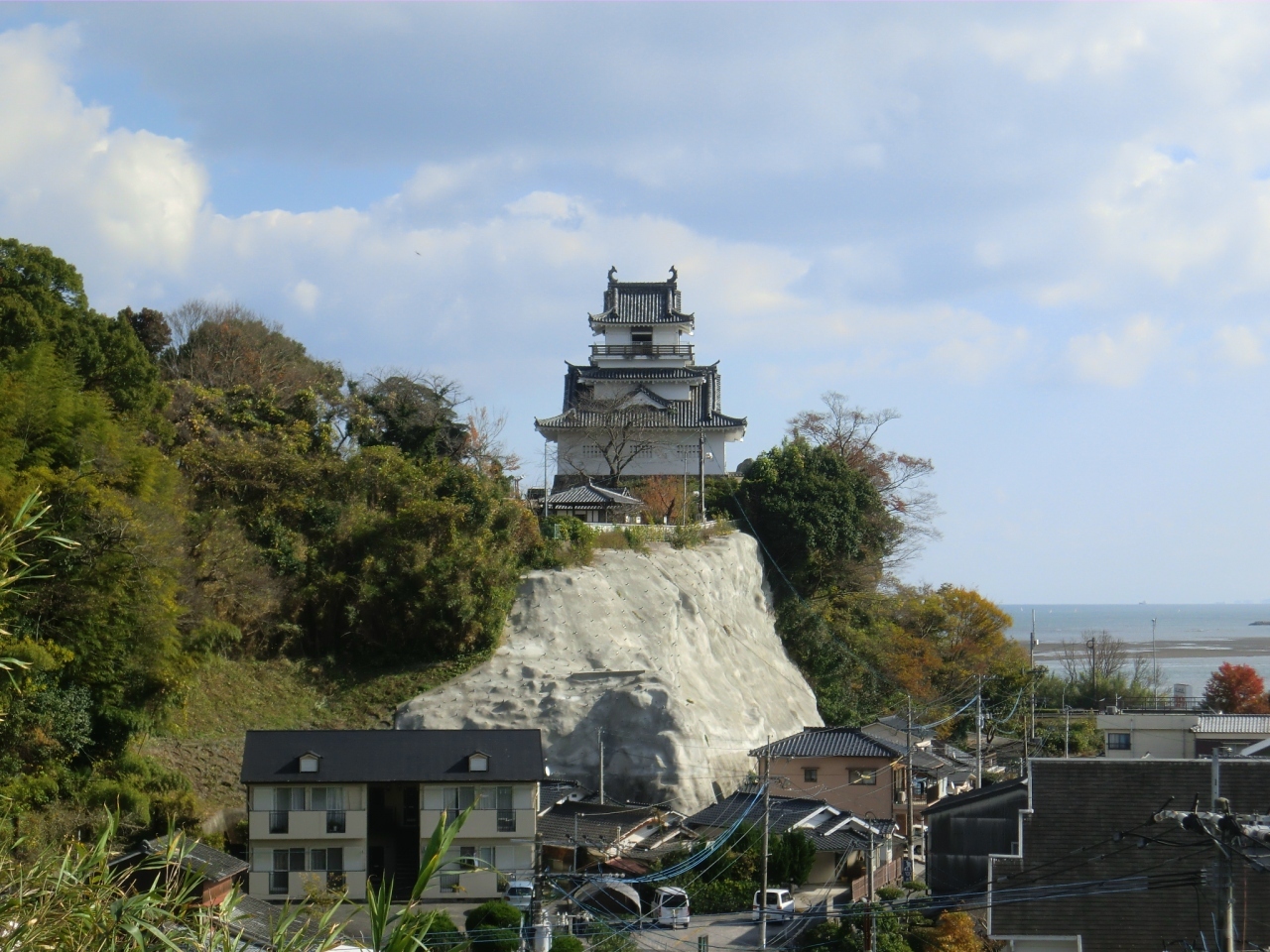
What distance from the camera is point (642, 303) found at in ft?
165

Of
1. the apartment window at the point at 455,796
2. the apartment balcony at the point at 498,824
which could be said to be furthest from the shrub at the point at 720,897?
the apartment window at the point at 455,796

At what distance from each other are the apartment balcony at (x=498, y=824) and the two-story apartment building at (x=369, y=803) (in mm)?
19

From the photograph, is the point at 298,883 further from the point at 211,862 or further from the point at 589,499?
the point at 589,499

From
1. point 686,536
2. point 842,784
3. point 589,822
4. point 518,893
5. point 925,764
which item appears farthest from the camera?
point 686,536

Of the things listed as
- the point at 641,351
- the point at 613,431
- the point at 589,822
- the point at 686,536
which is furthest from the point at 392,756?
the point at 641,351

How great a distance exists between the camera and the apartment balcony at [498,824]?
76.1ft

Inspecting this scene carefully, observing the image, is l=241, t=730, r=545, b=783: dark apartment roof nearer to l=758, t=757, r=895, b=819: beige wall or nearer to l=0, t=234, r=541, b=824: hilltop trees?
l=0, t=234, r=541, b=824: hilltop trees

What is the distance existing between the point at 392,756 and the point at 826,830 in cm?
922

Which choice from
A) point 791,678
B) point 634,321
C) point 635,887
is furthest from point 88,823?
point 634,321

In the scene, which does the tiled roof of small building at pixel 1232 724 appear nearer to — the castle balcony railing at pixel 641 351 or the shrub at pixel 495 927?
the shrub at pixel 495 927

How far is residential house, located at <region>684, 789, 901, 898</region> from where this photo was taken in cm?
2488

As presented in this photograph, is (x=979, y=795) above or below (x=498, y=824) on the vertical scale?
above

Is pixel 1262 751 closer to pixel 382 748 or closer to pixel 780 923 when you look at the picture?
pixel 780 923

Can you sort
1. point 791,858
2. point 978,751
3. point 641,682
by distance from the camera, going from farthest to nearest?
point 978,751 < point 641,682 < point 791,858
